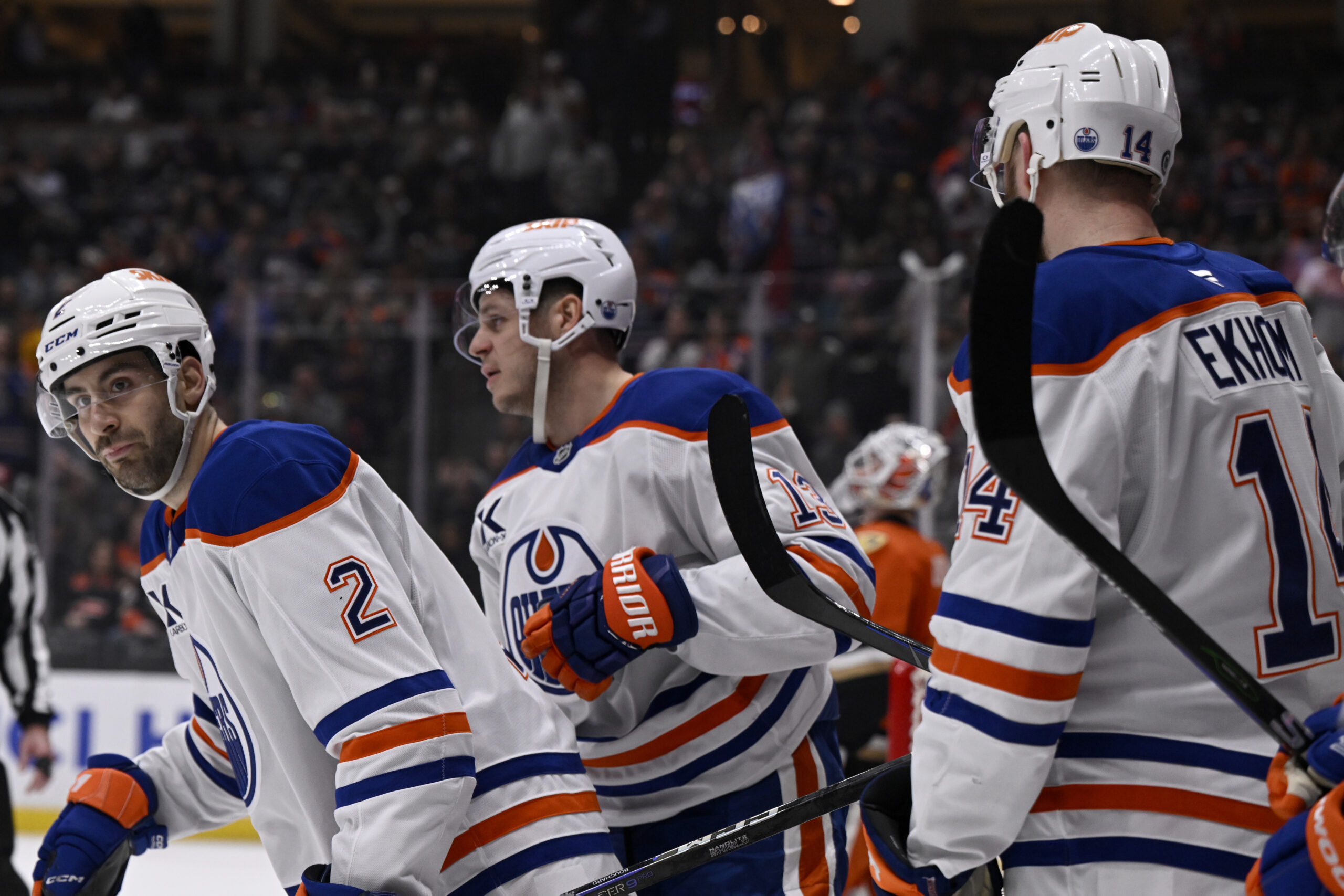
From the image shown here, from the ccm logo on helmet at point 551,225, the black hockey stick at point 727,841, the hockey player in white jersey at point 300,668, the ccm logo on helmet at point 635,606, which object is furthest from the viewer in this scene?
the ccm logo on helmet at point 551,225

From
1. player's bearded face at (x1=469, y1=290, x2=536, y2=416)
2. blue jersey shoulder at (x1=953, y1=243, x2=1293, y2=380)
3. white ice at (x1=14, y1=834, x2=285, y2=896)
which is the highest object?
blue jersey shoulder at (x1=953, y1=243, x2=1293, y2=380)

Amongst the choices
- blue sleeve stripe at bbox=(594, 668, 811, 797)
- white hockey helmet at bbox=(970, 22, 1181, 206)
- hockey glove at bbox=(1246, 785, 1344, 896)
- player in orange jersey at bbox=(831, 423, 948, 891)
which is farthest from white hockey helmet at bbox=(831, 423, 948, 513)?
hockey glove at bbox=(1246, 785, 1344, 896)

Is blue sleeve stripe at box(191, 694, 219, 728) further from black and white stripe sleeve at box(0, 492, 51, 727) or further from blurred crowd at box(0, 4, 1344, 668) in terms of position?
blurred crowd at box(0, 4, 1344, 668)

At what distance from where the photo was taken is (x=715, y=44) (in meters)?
11.2

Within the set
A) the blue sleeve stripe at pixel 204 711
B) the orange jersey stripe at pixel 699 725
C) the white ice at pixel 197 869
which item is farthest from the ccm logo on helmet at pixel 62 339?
the white ice at pixel 197 869

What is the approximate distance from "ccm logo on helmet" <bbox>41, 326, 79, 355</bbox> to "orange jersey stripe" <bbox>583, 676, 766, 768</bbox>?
3.13 feet

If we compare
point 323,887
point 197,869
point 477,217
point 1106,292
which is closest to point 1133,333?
point 1106,292

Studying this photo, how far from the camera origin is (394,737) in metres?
1.47

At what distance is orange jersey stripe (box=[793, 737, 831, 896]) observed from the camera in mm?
1962

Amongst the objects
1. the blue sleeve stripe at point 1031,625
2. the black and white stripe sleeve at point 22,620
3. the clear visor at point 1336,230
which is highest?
the clear visor at point 1336,230

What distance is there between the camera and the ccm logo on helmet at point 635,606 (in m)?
1.78

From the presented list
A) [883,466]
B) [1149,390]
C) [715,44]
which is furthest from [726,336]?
[715,44]

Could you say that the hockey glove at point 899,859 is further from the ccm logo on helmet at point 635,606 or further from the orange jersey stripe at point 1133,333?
the ccm logo on helmet at point 635,606

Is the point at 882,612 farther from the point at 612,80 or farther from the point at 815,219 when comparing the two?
the point at 612,80
